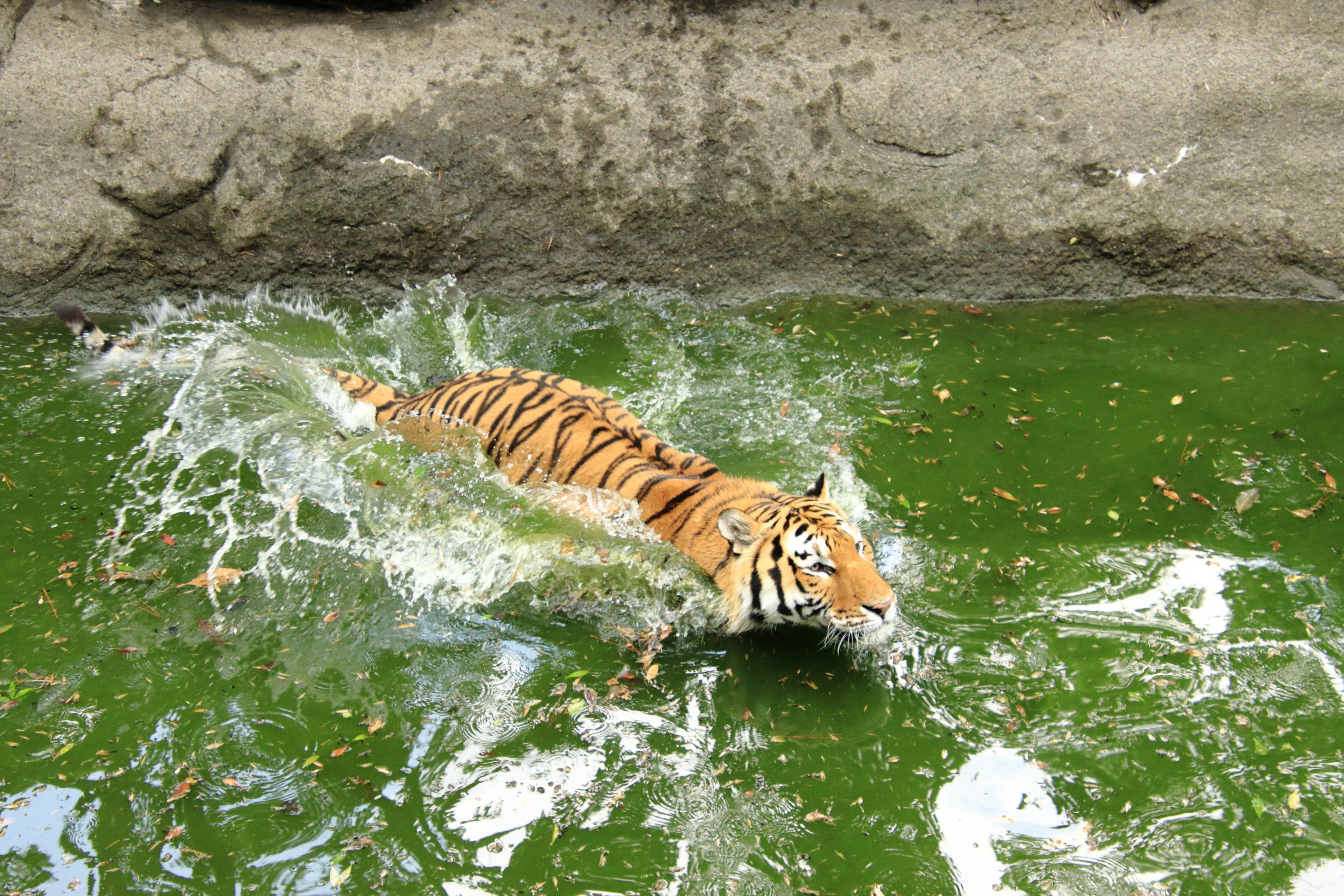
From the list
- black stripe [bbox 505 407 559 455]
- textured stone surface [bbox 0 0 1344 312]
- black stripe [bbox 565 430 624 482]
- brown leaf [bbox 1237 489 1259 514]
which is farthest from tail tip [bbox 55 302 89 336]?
brown leaf [bbox 1237 489 1259 514]

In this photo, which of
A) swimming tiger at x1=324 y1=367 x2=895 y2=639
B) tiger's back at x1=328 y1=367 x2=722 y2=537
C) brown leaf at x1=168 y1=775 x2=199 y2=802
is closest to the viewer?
brown leaf at x1=168 y1=775 x2=199 y2=802

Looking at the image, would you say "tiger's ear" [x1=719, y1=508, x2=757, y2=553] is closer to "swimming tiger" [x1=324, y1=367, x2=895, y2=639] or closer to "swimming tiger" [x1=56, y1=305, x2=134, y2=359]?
"swimming tiger" [x1=324, y1=367, x2=895, y2=639]

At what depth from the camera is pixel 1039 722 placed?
258 centimetres

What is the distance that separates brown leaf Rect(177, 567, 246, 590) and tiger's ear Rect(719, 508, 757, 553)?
1.78 metres

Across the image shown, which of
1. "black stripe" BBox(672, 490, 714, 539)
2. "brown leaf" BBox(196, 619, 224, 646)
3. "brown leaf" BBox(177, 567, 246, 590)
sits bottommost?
"brown leaf" BBox(196, 619, 224, 646)

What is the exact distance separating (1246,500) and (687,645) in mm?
2231

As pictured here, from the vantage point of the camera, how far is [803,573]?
8.95 feet

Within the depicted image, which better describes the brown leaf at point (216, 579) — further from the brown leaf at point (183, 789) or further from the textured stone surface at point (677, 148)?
the textured stone surface at point (677, 148)

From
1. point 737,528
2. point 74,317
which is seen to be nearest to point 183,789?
point 737,528

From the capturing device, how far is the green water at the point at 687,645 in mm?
2277

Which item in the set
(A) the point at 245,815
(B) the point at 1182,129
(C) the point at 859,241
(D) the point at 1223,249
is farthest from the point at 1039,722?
(B) the point at 1182,129

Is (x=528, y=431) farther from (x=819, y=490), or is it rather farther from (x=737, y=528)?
(x=819, y=490)

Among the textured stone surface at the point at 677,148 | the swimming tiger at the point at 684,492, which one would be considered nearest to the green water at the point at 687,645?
the swimming tiger at the point at 684,492

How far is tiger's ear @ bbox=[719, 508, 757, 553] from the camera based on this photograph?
280 centimetres
